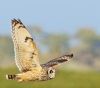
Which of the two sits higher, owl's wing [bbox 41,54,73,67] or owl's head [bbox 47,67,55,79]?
owl's wing [bbox 41,54,73,67]

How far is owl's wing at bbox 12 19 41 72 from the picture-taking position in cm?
529

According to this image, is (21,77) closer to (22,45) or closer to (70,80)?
(22,45)

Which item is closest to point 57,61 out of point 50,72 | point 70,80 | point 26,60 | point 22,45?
point 50,72

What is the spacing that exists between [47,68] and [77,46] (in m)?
38.3

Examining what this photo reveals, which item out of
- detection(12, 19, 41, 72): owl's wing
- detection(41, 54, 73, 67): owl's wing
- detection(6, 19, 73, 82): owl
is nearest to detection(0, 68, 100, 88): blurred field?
detection(41, 54, 73, 67): owl's wing

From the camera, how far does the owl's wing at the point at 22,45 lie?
5.29 meters

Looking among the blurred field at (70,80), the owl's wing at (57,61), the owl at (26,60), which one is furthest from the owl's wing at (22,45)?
the blurred field at (70,80)

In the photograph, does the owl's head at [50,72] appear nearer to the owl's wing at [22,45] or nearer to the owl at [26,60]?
the owl at [26,60]

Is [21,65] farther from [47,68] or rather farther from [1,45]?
[1,45]

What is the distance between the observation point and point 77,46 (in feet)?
144

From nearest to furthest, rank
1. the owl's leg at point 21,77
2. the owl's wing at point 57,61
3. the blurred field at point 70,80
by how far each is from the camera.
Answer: the owl's leg at point 21,77 < the owl's wing at point 57,61 < the blurred field at point 70,80

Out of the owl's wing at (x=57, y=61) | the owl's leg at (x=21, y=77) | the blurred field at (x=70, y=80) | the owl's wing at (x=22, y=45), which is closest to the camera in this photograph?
the owl's wing at (x=22, y=45)

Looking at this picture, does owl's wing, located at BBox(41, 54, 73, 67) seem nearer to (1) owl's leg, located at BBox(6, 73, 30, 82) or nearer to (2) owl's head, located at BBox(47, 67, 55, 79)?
(2) owl's head, located at BBox(47, 67, 55, 79)

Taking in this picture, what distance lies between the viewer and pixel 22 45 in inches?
211
